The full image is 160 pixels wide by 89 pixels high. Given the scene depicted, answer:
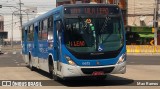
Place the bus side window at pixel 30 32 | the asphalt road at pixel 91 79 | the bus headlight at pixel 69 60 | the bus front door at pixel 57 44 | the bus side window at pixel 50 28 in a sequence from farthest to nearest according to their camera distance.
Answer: the bus side window at pixel 30 32, the bus side window at pixel 50 28, the bus front door at pixel 57 44, the asphalt road at pixel 91 79, the bus headlight at pixel 69 60

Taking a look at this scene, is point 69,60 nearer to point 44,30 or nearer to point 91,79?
point 91,79

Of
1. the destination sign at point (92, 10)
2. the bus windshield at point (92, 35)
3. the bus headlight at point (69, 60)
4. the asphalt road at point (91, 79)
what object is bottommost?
the asphalt road at point (91, 79)

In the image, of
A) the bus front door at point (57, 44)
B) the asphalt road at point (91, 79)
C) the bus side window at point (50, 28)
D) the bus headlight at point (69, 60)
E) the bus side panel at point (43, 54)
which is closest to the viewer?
the bus headlight at point (69, 60)

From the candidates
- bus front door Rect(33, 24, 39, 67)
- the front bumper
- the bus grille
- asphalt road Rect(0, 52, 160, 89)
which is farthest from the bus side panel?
the bus grille

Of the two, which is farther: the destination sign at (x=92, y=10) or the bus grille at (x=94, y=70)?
the destination sign at (x=92, y=10)

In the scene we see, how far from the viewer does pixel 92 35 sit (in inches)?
584

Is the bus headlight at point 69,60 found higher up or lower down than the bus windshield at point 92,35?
lower down

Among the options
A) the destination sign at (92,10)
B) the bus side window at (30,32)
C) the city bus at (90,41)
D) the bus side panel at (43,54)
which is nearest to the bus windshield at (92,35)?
the city bus at (90,41)

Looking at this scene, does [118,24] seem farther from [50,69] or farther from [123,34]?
[50,69]

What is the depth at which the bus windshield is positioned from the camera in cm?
1473

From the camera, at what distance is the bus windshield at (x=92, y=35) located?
14.7 m

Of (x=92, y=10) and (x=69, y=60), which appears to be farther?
(x=92, y=10)

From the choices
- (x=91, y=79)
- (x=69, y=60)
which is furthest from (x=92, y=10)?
(x=91, y=79)

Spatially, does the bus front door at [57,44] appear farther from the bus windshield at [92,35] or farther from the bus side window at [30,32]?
the bus side window at [30,32]
